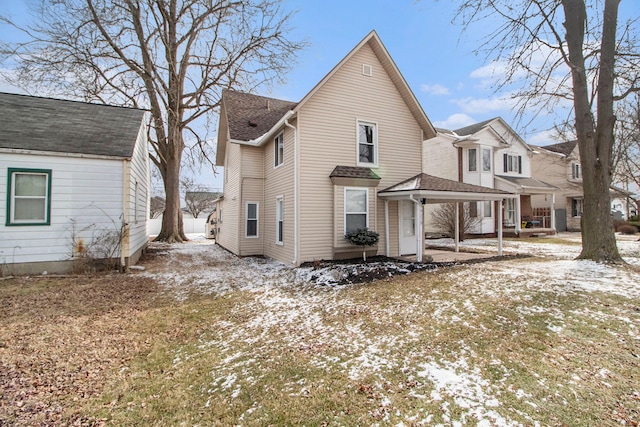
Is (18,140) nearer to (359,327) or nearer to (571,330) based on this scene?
(359,327)

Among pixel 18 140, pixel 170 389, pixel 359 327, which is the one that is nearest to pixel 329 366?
pixel 359 327

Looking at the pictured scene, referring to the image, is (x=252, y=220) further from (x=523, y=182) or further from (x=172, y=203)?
(x=523, y=182)

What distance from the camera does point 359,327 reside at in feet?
16.4

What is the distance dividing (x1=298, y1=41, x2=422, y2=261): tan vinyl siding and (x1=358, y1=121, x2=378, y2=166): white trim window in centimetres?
19

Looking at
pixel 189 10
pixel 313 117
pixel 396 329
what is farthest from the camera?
pixel 189 10

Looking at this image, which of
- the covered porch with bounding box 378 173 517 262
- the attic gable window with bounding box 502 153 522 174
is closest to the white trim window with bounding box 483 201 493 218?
the attic gable window with bounding box 502 153 522 174

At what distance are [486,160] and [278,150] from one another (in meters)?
15.0

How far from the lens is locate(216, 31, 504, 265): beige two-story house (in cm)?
1011

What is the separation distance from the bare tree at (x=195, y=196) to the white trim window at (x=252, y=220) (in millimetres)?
35255

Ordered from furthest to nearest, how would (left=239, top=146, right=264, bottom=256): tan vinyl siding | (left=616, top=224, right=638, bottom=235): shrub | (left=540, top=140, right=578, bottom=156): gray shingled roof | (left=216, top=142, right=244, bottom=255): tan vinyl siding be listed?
1. (left=540, top=140, right=578, bottom=156): gray shingled roof
2. (left=616, top=224, right=638, bottom=235): shrub
3. (left=216, top=142, right=244, bottom=255): tan vinyl siding
4. (left=239, top=146, right=264, bottom=256): tan vinyl siding

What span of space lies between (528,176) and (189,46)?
2525 cm

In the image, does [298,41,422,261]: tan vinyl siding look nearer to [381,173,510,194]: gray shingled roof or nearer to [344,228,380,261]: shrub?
[344,228,380,261]: shrub

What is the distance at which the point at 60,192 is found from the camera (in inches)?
348

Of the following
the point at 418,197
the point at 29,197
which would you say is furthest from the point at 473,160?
the point at 29,197
